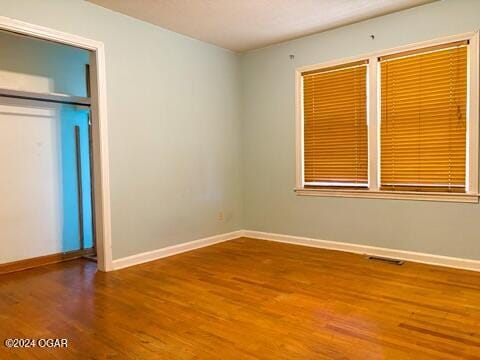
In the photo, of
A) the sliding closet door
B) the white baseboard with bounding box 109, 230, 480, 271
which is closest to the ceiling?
the sliding closet door

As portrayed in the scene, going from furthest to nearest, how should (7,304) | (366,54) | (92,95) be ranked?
(366,54) < (92,95) < (7,304)

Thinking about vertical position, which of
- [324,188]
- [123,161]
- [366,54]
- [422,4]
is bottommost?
[324,188]

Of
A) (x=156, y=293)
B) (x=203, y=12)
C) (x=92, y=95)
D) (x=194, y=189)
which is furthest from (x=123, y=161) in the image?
(x=203, y=12)

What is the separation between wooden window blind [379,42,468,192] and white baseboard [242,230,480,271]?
687 millimetres

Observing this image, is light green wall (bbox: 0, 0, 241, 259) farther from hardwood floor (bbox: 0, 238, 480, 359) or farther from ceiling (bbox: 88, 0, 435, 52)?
hardwood floor (bbox: 0, 238, 480, 359)

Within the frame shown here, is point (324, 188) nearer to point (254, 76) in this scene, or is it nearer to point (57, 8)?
point (254, 76)

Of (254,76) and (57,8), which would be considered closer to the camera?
(57,8)

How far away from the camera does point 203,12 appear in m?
3.75

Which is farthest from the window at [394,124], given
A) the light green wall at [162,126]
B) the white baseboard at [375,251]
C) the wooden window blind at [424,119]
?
the light green wall at [162,126]

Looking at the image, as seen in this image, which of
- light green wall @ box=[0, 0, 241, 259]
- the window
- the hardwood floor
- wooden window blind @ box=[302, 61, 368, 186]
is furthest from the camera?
wooden window blind @ box=[302, 61, 368, 186]

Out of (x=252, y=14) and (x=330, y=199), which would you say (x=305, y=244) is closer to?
(x=330, y=199)

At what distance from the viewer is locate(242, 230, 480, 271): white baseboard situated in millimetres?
3579

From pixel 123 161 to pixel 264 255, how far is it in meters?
1.89

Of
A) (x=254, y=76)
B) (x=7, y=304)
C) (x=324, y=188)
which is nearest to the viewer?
(x=7, y=304)
